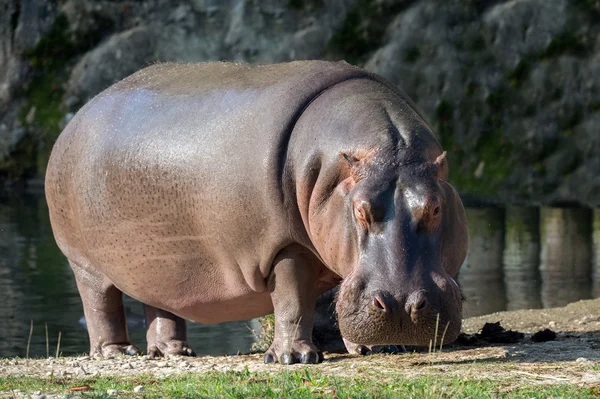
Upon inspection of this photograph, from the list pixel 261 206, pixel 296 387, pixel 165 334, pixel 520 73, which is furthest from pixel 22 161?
pixel 296 387

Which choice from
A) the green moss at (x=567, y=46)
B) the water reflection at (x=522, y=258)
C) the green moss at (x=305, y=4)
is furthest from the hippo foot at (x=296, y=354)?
Result: the green moss at (x=305, y=4)

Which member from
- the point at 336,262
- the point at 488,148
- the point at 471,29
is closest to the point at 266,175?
the point at 336,262

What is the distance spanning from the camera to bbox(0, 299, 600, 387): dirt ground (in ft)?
18.0

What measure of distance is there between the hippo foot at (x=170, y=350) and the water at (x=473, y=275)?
2.30 m

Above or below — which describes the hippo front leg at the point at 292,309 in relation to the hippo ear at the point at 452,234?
below

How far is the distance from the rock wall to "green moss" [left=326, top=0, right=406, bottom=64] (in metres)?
0.02

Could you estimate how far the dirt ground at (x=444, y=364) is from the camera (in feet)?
18.0

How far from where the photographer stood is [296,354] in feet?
20.9

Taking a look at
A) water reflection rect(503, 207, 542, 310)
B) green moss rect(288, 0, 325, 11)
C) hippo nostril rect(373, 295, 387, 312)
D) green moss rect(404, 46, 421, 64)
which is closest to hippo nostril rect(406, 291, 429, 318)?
hippo nostril rect(373, 295, 387, 312)

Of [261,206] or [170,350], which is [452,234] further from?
[170,350]

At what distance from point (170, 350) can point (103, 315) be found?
0.73 m

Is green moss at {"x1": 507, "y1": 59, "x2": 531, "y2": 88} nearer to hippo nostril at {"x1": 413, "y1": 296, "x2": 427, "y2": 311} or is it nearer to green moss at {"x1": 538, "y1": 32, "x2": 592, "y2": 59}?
green moss at {"x1": 538, "y1": 32, "x2": 592, "y2": 59}

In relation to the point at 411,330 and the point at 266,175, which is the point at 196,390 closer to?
the point at 411,330

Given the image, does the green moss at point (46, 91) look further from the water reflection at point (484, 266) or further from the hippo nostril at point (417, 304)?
the hippo nostril at point (417, 304)
